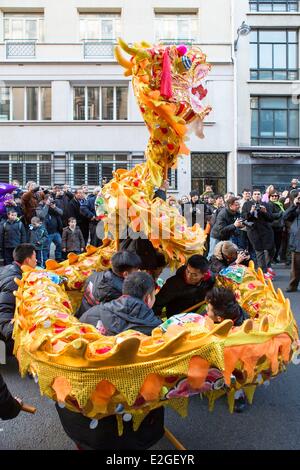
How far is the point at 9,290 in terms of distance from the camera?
4.03m

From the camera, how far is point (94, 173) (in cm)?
1797

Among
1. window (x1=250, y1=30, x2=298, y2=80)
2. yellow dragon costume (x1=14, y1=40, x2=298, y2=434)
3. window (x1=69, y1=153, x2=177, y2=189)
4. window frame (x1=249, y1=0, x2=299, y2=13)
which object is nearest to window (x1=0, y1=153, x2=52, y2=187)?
window (x1=69, y1=153, x2=177, y2=189)

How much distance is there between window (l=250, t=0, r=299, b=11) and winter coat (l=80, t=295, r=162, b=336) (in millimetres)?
18726

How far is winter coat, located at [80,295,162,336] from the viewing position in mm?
2439

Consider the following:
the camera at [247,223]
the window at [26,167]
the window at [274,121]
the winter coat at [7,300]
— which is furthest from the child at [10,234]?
the window at [274,121]

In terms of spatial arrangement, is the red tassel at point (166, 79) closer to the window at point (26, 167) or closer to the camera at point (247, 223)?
the camera at point (247, 223)

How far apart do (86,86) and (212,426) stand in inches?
662

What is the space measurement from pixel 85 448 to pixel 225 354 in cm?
97

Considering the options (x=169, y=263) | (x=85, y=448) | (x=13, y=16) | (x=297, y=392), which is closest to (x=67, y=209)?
(x=169, y=263)

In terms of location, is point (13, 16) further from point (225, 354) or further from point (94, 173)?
point (225, 354)

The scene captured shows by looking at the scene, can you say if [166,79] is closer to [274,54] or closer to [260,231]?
[260,231]

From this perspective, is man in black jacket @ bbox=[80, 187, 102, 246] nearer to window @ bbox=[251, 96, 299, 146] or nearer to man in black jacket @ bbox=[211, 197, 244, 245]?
man in black jacket @ bbox=[211, 197, 244, 245]

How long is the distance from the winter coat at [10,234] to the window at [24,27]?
1255cm

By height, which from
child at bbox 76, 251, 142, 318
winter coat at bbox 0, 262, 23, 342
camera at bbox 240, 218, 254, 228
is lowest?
winter coat at bbox 0, 262, 23, 342
